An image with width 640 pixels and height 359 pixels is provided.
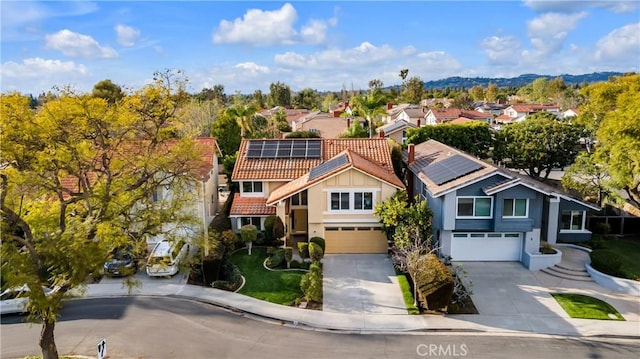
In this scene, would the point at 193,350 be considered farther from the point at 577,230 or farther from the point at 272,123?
the point at 272,123

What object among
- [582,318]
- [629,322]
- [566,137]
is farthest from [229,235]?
[566,137]

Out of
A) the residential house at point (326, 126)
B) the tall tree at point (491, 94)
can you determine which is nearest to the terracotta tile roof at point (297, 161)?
the residential house at point (326, 126)

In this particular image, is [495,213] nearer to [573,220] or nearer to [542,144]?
[573,220]

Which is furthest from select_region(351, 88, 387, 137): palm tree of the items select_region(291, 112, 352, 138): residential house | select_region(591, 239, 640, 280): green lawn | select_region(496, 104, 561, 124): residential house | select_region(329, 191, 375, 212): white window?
select_region(496, 104, 561, 124): residential house

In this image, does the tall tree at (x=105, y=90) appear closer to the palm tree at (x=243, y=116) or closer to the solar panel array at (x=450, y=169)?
the palm tree at (x=243, y=116)

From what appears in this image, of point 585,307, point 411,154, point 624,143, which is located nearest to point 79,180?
point 585,307
